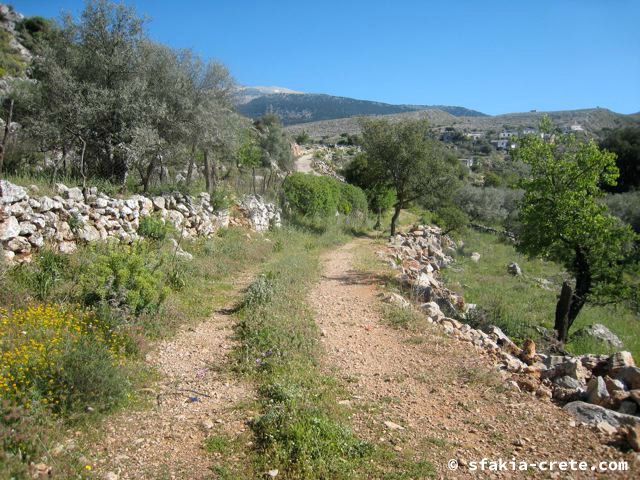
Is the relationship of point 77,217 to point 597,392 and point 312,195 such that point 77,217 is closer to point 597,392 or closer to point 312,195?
point 597,392

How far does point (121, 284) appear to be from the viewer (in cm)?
671

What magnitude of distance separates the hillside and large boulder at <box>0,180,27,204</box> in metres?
81.4

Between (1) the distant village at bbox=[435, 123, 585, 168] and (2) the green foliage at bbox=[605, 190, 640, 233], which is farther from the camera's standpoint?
(1) the distant village at bbox=[435, 123, 585, 168]

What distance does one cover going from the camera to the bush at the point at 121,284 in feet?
21.7

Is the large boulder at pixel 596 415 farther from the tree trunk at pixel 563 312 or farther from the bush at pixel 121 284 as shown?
the bush at pixel 121 284

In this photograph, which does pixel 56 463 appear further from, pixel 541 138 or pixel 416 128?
pixel 416 128

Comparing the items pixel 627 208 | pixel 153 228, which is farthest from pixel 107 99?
pixel 627 208

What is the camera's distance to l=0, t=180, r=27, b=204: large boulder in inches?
294

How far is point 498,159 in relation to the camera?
2709 inches

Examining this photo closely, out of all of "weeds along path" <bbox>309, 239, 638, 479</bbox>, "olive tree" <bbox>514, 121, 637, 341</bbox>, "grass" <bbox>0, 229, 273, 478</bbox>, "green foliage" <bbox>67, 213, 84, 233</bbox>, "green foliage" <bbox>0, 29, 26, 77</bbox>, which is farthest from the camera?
"green foliage" <bbox>0, 29, 26, 77</bbox>

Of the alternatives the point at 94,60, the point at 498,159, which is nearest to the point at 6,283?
the point at 94,60

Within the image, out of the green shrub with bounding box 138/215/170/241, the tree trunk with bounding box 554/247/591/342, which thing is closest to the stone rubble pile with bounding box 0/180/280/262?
the green shrub with bounding box 138/215/170/241

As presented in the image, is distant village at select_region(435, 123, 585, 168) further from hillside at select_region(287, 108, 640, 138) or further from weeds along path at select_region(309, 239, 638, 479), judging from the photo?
weeds along path at select_region(309, 239, 638, 479)

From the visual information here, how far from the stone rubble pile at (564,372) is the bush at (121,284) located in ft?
18.1
